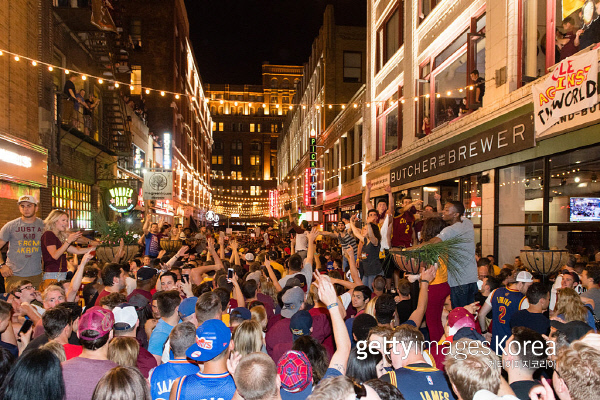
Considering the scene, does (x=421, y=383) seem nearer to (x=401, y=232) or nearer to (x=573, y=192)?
(x=401, y=232)

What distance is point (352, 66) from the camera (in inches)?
1391

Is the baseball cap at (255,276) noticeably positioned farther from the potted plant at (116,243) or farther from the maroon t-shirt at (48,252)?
the maroon t-shirt at (48,252)

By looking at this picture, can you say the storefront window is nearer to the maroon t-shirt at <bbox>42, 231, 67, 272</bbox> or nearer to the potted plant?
the potted plant

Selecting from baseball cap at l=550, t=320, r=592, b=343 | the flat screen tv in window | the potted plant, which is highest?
the flat screen tv in window

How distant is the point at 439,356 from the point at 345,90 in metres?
32.1

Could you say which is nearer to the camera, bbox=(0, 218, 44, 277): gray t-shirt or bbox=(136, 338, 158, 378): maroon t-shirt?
bbox=(136, 338, 158, 378): maroon t-shirt

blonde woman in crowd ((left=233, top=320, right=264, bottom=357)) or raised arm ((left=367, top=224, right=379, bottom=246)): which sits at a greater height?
raised arm ((left=367, top=224, right=379, bottom=246))

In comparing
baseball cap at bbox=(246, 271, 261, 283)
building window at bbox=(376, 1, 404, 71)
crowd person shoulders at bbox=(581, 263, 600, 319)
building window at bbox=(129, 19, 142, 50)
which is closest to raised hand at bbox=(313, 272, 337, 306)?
baseball cap at bbox=(246, 271, 261, 283)

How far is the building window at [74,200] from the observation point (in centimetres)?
1664

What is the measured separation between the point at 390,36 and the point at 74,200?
1598cm

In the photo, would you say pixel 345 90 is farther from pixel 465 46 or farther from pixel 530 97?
pixel 530 97

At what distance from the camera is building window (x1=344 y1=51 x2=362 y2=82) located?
35156 mm

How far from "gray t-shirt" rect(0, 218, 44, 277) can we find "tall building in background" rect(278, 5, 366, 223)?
62.3 feet

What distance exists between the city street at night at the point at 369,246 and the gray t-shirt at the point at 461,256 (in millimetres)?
31
